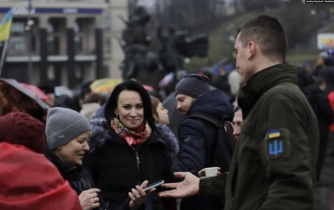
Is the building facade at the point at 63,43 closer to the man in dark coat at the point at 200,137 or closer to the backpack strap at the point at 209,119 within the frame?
the man in dark coat at the point at 200,137

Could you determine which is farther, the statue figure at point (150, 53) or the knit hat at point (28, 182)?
the statue figure at point (150, 53)

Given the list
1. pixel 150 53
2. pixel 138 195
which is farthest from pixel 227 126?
pixel 150 53

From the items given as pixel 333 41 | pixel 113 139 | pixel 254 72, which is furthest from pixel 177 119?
pixel 333 41

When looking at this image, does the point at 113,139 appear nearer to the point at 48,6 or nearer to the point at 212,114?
the point at 212,114

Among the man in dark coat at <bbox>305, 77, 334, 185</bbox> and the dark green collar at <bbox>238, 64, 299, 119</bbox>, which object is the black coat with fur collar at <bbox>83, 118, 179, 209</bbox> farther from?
the man in dark coat at <bbox>305, 77, 334, 185</bbox>

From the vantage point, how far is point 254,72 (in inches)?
149

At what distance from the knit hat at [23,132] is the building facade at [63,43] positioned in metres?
70.2

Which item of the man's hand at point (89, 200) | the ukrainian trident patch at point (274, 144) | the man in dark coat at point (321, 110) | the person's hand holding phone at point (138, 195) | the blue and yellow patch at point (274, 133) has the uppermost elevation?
the blue and yellow patch at point (274, 133)

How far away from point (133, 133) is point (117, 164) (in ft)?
0.83

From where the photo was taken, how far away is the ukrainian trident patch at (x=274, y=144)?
3488 mm

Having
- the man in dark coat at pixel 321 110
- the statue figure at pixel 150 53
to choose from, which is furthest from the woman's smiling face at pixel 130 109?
the statue figure at pixel 150 53

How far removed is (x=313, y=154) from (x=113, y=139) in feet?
6.97

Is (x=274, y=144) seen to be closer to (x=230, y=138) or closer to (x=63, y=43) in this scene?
(x=230, y=138)

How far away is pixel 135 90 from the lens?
18.8ft
